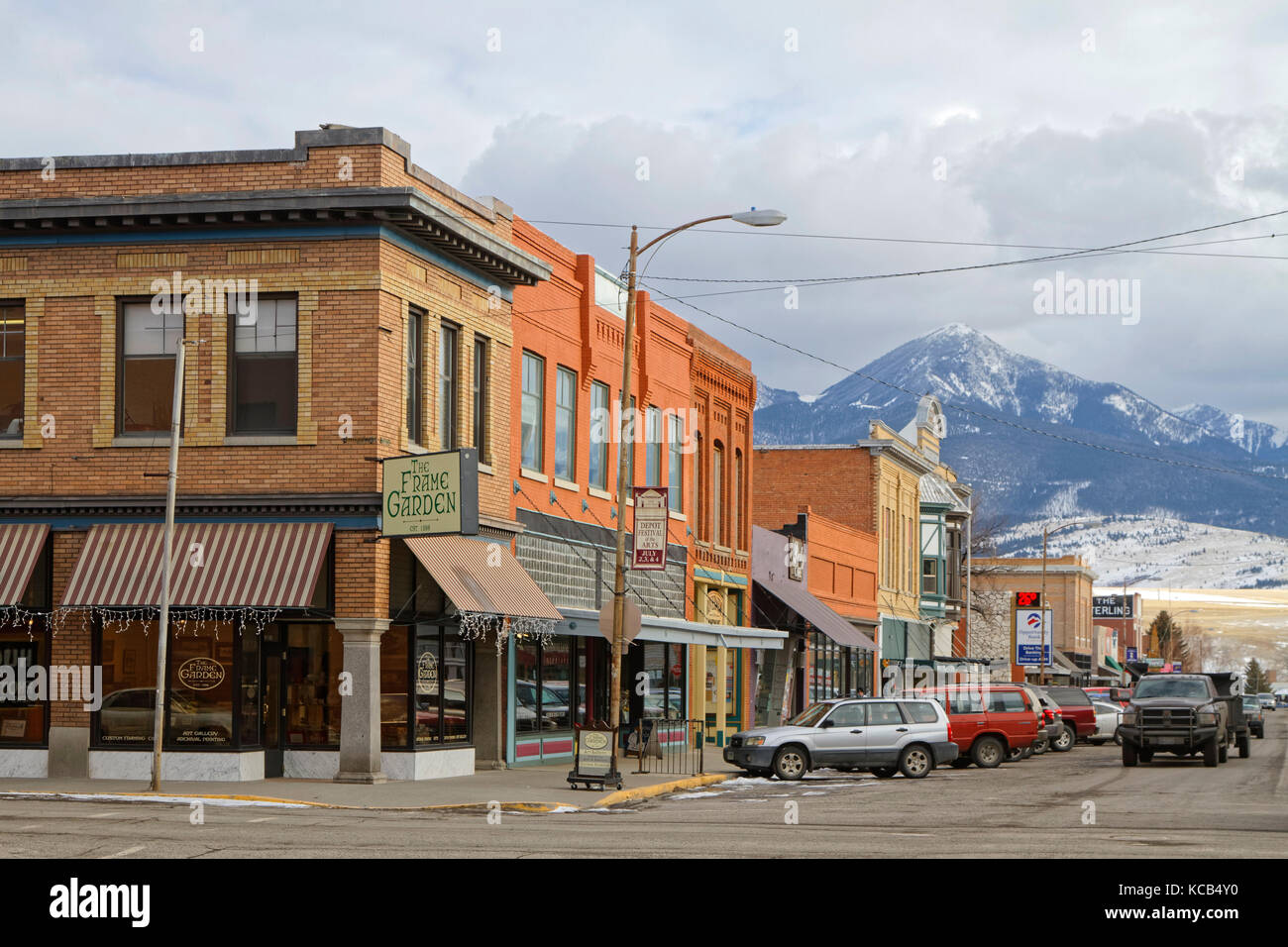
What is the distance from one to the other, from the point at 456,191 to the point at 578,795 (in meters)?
10.9

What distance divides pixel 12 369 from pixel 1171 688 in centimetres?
2547

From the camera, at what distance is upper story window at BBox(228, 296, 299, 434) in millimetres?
26422

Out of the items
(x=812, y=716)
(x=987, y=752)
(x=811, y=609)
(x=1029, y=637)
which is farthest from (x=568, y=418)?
(x=1029, y=637)

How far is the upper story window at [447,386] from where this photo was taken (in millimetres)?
28297

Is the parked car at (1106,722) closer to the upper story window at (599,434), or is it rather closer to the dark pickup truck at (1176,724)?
the dark pickup truck at (1176,724)

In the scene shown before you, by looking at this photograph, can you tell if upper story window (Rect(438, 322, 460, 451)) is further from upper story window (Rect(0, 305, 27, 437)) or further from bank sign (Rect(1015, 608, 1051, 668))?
bank sign (Rect(1015, 608, 1051, 668))

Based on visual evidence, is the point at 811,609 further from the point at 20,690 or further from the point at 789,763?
the point at 20,690

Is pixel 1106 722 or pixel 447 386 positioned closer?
pixel 447 386

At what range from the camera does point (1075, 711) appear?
48656 mm

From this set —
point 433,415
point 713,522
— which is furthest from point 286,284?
point 713,522

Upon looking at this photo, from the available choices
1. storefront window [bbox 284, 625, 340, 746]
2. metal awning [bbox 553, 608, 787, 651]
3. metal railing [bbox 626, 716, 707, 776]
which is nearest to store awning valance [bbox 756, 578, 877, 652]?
metal awning [bbox 553, 608, 787, 651]

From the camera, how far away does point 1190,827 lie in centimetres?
1991

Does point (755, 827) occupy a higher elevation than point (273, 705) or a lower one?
lower

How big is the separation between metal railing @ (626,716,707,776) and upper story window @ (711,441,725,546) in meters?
5.71
